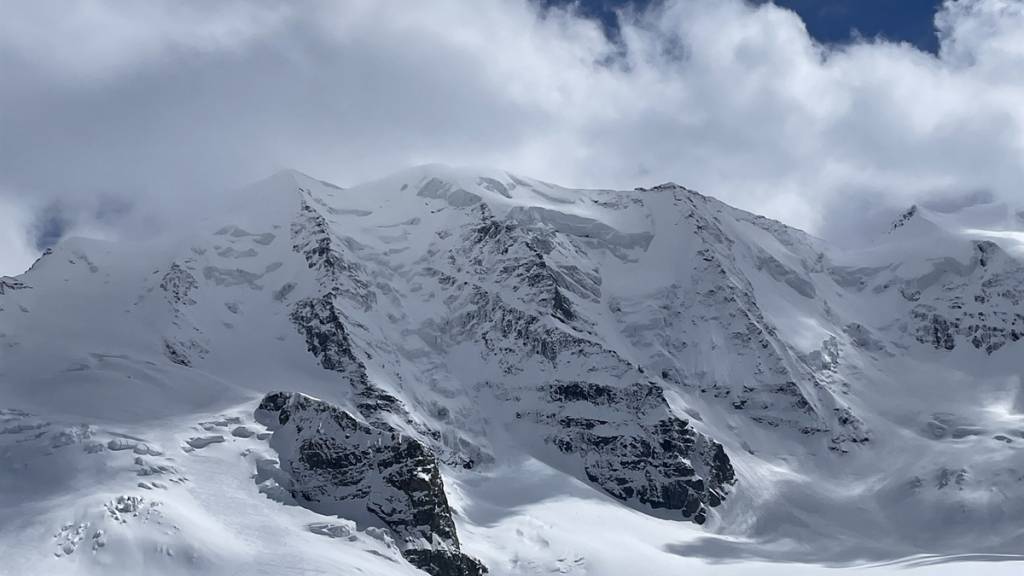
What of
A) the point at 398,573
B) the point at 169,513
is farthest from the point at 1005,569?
the point at 169,513

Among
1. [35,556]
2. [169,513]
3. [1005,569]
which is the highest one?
[1005,569]

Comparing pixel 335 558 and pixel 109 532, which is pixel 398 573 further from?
pixel 109 532

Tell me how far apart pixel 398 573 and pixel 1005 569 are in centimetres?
8162

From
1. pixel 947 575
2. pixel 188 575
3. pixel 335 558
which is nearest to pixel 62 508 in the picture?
pixel 188 575

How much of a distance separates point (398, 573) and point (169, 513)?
32.9m

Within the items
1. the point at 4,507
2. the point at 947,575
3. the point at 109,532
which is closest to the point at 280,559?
the point at 109,532

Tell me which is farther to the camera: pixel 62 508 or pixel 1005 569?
pixel 62 508

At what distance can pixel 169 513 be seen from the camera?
628 ft

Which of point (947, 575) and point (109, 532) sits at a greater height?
point (947, 575)

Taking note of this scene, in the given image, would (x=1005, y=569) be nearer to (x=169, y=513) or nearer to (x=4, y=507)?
(x=169, y=513)

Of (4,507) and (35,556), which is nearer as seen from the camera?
(35,556)

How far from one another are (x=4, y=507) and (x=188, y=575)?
3378 centimetres

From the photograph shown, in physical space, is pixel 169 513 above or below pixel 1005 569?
→ below

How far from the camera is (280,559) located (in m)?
188
